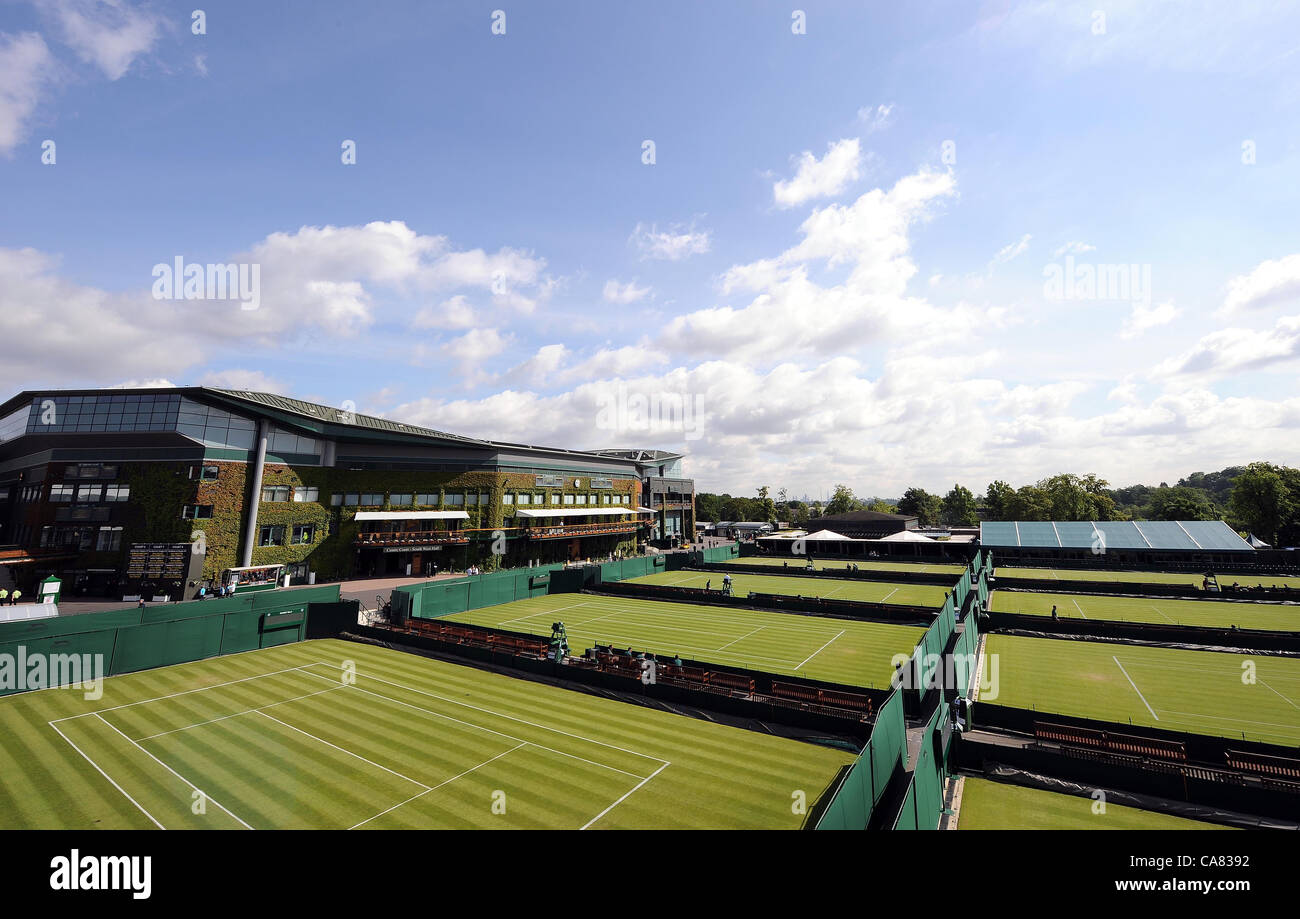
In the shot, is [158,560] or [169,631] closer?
[169,631]

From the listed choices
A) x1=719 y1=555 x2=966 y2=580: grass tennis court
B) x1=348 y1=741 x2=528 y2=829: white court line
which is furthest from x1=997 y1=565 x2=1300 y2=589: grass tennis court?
x1=348 y1=741 x2=528 y2=829: white court line

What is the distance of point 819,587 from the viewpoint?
170 feet

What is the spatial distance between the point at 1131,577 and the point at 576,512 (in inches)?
2385

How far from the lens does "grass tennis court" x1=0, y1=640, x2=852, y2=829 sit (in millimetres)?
13664

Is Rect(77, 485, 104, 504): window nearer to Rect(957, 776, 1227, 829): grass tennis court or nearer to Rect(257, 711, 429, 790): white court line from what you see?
Rect(257, 711, 429, 790): white court line

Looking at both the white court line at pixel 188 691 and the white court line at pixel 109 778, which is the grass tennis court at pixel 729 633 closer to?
the white court line at pixel 188 691

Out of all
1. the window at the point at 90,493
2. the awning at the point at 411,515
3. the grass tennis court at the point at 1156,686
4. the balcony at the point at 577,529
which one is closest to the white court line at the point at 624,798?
the grass tennis court at the point at 1156,686

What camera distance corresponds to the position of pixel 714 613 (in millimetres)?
40688

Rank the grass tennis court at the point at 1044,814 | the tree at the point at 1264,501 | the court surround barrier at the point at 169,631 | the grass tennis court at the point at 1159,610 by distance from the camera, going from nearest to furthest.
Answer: the grass tennis court at the point at 1044,814, the court surround barrier at the point at 169,631, the grass tennis court at the point at 1159,610, the tree at the point at 1264,501

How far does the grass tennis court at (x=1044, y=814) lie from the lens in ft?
41.9

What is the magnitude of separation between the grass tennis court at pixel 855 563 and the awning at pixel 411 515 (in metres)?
33.2

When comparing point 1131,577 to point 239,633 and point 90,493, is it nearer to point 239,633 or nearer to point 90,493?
point 239,633
